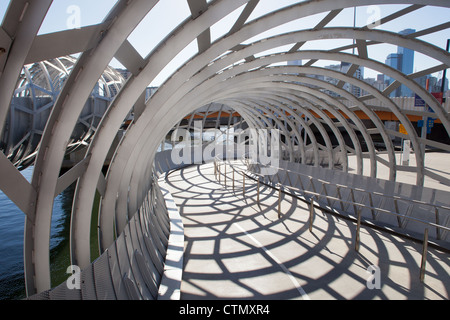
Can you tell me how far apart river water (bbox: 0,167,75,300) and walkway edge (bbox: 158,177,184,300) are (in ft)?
11.5

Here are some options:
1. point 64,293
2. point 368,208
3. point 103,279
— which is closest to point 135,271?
point 103,279

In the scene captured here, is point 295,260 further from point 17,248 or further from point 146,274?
point 17,248

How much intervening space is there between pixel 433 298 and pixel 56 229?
15129mm

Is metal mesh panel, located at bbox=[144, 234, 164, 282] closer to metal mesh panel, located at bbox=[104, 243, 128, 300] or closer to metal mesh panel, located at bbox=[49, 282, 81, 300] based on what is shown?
metal mesh panel, located at bbox=[104, 243, 128, 300]

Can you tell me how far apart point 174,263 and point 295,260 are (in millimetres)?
3164

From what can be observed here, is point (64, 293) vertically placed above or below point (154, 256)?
above

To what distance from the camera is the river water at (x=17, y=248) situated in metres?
9.73

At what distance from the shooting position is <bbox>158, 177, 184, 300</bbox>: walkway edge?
6598 millimetres

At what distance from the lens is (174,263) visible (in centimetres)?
815

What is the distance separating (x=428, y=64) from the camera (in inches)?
468

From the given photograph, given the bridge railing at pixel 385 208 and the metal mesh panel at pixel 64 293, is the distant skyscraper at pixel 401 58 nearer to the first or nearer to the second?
the bridge railing at pixel 385 208

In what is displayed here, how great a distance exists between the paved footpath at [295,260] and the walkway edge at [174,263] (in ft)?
0.65
